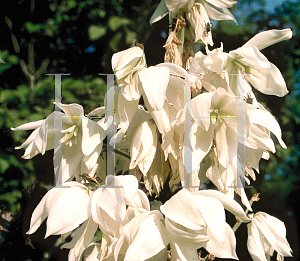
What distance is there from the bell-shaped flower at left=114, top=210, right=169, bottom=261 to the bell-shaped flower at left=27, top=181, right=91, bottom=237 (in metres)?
0.06

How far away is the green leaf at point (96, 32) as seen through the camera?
103cm

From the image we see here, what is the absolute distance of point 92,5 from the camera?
1.10 meters

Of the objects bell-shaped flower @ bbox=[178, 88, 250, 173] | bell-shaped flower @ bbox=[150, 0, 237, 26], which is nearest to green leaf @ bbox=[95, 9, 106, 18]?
bell-shaped flower @ bbox=[150, 0, 237, 26]

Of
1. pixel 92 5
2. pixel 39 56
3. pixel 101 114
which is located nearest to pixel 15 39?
pixel 39 56

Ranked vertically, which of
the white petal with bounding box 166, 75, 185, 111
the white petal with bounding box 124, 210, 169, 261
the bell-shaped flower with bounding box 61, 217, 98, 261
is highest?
the white petal with bounding box 166, 75, 185, 111

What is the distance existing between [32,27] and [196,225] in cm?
96

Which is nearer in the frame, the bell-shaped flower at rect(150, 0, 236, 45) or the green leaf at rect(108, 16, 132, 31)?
the bell-shaped flower at rect(150, 0, 236, 45)

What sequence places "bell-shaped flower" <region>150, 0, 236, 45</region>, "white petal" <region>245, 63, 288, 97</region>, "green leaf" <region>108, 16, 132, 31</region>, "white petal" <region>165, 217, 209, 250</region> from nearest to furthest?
"white petal" <region>165, 217, 209, 250</region> < "white petal" <region>245, 63, 288, 97</region> < "bell-shaped flower" <region>150, 0, 236, 45</region> < "green leaf" <region>108, 16, 132, 31</region>

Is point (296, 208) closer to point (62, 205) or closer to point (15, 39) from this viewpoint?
point (62, 205)

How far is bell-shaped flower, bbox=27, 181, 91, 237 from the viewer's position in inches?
16.0

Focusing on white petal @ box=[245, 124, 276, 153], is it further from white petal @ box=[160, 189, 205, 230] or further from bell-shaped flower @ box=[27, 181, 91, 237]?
bell-shaped flower @ box=[27, 181, 91, 237]

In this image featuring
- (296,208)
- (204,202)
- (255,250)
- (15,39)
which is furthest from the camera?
(296,208)

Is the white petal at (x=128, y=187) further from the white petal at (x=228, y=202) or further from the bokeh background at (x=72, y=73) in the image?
the bokeh background at (x=72, y=73)

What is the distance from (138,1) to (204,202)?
3.06 ft
